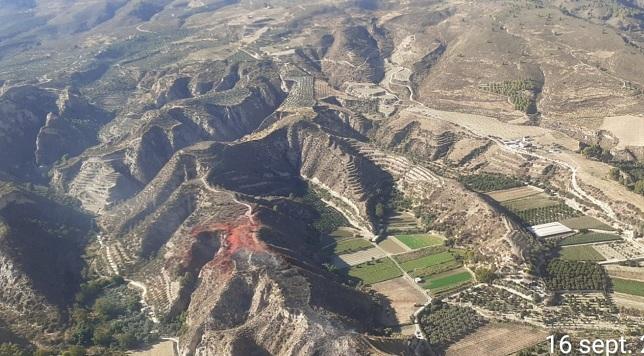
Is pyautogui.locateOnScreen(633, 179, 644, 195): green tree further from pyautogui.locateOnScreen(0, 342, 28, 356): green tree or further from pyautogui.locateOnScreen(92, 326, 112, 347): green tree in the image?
pyautogui.locateOnScreen(0, 342, 28, 356): green tree

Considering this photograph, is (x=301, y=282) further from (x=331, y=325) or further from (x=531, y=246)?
(x=531, y=246)

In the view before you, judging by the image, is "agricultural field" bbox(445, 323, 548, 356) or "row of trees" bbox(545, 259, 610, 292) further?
"row of trees" bbox(545, 259, 610, 292)

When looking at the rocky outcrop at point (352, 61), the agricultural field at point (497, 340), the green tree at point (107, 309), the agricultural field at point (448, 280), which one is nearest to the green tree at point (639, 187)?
the agricultural field at point (448, 280)

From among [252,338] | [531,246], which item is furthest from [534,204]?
[252,338]

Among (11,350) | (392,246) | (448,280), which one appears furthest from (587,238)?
(11,350)

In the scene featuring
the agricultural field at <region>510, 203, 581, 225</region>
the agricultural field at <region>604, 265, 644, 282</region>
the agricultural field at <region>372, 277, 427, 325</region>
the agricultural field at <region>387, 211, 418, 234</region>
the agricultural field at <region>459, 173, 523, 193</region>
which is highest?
the agricultural field at <region>459, 173, 523, 193</region>

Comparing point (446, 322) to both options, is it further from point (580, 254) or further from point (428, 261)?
point (580, 254)

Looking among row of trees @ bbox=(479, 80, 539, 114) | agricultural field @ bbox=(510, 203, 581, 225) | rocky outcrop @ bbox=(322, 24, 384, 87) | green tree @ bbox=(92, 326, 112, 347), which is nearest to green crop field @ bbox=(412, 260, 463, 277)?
agricultural field @ bbox=(510, 203, 581, 225)
